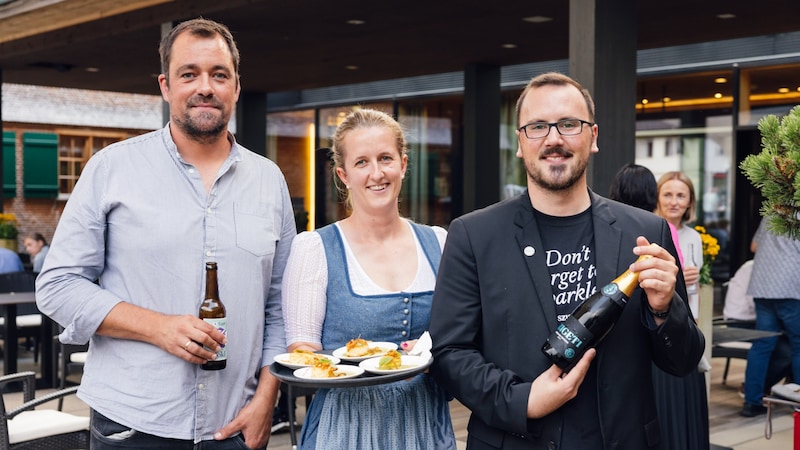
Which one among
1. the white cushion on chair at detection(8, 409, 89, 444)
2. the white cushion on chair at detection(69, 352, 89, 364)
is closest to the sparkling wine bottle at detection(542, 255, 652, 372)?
the white cushion on chair at detection(8, 409, 89, 444)

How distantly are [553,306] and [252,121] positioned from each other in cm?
1500

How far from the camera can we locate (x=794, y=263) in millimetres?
6621

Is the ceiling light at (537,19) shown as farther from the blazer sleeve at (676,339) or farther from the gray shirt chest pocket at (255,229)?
the blazer sleeve at (676,339)

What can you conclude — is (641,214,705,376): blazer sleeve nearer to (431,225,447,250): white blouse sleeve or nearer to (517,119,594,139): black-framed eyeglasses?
(517,119,594,139): black-framed eyeglasses

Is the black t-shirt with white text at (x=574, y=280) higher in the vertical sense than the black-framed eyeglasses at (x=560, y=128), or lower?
lower

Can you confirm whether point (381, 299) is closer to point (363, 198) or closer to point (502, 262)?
point (363, 198)

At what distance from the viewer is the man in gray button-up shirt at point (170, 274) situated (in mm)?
2209

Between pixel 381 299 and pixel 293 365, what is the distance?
332mm

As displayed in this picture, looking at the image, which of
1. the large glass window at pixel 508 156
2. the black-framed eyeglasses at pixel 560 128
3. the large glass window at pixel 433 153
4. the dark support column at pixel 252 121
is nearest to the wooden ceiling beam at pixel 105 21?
the dark support column at pixel 252 121

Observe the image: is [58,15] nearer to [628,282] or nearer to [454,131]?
[454,131]

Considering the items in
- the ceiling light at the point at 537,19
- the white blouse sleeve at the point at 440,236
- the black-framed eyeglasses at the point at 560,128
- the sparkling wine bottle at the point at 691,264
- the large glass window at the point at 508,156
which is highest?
the ceiling light at the point at 537,19

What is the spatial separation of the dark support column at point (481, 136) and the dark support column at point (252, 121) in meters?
5.12

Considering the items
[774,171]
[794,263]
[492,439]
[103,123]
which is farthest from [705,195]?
[103,123]

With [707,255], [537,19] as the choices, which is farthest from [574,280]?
[537,19]
